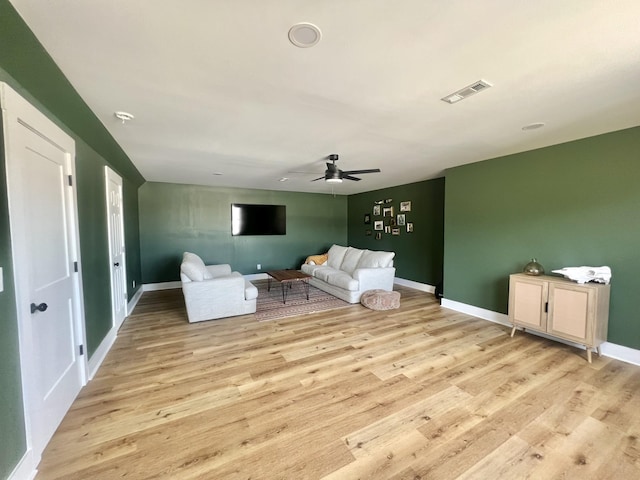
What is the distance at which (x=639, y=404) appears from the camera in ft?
6.86

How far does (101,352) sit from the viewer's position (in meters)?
2.77

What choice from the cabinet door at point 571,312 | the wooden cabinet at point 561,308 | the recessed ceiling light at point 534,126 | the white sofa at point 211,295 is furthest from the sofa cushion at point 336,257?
the recessed ceiling light at point 534,126

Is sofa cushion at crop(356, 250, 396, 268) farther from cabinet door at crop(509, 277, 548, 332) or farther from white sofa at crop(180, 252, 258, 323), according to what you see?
white sofa at crop(180, 252, 258, 323)

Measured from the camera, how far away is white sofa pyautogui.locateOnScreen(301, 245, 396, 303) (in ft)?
15.8

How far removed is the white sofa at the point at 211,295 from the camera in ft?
12.5

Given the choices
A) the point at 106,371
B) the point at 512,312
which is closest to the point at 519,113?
the point at 512,312

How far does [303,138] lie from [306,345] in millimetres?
2403

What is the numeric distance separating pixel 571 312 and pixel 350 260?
3559 millimetres

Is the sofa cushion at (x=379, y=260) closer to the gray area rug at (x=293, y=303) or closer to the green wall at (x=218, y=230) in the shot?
the gray area rug at (x=293, y=303)

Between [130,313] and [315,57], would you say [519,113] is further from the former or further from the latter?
[130,313]

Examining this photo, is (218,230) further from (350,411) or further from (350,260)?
(350,411)

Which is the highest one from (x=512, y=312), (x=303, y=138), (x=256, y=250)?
(x=303, y=138)

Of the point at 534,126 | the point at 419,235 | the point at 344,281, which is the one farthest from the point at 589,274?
the point at 344,281

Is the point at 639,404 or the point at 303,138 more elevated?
the point at 303,138
